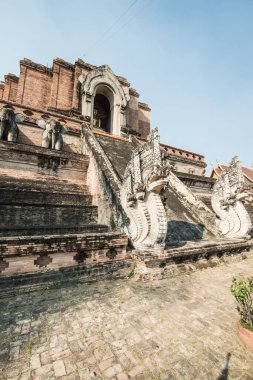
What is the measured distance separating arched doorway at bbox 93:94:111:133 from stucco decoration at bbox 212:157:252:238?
13.4 m

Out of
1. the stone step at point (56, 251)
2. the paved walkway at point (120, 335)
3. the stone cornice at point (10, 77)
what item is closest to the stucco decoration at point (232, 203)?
the paved walkway at point (120, 335)

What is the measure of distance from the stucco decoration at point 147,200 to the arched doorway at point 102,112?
1473 cm

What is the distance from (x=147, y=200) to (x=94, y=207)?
6.55 feet

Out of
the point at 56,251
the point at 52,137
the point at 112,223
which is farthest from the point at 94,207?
the point at 52,137

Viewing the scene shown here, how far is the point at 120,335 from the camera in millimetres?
2488

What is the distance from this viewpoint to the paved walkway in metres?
1.99

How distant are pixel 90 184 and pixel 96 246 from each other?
358 centimetres

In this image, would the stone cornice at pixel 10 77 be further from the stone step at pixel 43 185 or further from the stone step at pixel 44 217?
the stone step at pixel 44 217

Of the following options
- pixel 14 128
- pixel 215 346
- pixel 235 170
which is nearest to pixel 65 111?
pixel 14 128

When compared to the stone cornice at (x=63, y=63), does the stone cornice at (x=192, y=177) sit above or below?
below

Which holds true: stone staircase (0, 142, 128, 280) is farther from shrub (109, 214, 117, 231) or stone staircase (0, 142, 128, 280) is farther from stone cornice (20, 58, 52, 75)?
stone cornice (20, 58, 52, 75)

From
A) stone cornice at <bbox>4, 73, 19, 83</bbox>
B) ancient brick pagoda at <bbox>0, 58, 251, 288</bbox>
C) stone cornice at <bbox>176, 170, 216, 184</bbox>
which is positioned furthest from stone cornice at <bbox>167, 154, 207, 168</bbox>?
stone cornice at <bbox>4, 73, 19, 83</bbox>

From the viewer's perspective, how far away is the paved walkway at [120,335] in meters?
1.99

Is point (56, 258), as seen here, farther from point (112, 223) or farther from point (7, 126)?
point (7, 126)
